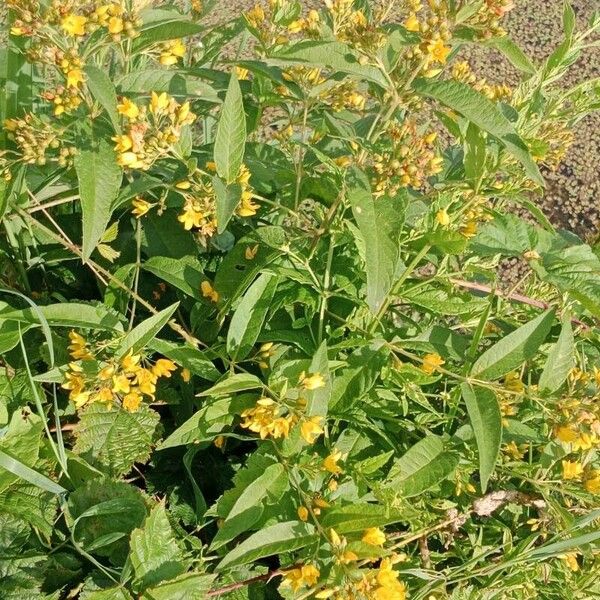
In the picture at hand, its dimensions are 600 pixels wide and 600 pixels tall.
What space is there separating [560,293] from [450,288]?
11.0 inches

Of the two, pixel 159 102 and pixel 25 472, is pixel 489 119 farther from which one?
pixel 25 472

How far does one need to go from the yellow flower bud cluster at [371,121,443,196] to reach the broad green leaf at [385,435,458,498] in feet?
1.78

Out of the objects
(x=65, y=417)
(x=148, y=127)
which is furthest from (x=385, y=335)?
(x=65, y=417)

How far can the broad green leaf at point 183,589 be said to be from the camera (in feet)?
4.22

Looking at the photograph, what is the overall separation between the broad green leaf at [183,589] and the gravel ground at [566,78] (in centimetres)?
242

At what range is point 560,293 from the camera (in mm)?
1583

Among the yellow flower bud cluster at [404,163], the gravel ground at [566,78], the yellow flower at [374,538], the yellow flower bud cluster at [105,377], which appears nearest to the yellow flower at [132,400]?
the yellow flower bud cluster at [105,377]

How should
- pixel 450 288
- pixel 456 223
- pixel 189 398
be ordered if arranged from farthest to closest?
pixel 189 398 < pixel 450 288 < pixel 456 223

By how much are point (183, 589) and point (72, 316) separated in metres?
0.58

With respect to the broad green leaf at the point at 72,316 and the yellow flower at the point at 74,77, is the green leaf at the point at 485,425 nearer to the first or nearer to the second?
the broad green leaf at the point at 72,316

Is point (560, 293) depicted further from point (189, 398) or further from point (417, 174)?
point (189, 398)

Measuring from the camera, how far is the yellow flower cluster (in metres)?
1.23

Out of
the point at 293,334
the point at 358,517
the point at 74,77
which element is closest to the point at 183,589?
the point at 358,517

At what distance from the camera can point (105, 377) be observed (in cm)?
133
